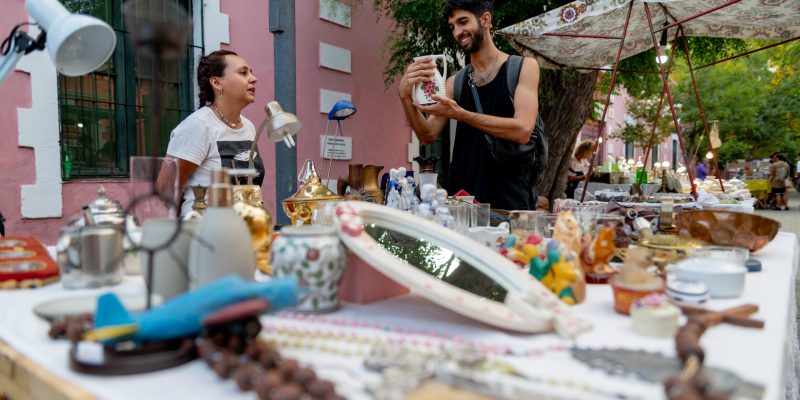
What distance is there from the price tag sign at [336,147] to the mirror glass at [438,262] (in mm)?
3933

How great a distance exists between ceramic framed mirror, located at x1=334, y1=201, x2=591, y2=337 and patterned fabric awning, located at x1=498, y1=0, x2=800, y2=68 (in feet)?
9.64

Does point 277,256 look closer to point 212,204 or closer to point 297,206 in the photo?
point 212,204

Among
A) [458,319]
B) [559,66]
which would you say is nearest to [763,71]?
[559,66]

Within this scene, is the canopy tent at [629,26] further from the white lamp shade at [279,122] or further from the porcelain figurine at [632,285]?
the porcelain figurine at [632,285]

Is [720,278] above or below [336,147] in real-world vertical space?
below

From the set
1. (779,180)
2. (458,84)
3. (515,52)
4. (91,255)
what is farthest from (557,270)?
(779,180)

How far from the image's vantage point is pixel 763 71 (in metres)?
21.4

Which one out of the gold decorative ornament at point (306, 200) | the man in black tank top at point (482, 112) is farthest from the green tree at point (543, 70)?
the gold decorative ornament at point (306, 200)

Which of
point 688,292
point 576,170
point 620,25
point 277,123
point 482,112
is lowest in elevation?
point 688,292

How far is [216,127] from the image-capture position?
2.57 meters

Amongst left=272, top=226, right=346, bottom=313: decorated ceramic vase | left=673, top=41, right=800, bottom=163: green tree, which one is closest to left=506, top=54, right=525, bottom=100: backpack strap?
left=272, top=226, right=346, bottom=313: decorated ceramic vase

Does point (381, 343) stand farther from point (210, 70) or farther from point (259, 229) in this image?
point (210, 70)

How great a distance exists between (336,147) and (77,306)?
4.65 m

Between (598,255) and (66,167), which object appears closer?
(598,255)
